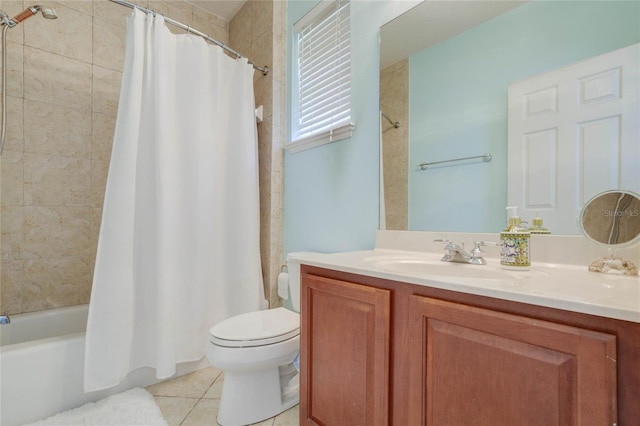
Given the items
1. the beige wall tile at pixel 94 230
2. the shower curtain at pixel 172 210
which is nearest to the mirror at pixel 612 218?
the shower curtain at pixel 172 210

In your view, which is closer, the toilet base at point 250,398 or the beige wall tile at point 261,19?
the toilet base at point 250,398

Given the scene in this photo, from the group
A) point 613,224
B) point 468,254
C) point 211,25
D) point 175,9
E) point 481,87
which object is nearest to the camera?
point 613,224

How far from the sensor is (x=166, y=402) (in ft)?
4.90

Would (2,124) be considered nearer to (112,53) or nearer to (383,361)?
(112,53)

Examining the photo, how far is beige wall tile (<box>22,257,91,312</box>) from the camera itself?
1800mm

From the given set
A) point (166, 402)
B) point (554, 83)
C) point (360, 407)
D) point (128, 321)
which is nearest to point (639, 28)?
point (554, 83)

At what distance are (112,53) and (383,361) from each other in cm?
259

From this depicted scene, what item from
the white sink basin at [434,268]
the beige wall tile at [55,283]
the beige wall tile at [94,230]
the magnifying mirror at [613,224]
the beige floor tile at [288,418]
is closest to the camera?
the magnifying mirror at [613,224]

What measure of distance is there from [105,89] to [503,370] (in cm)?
268

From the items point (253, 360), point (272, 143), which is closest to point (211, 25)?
point (272, 143)

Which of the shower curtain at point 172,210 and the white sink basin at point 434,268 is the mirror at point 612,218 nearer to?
the white sink basin at point 434,268

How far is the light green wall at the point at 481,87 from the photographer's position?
0.94 m

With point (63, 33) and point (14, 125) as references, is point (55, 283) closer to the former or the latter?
point (14, 125)

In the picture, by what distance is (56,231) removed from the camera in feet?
6.18
